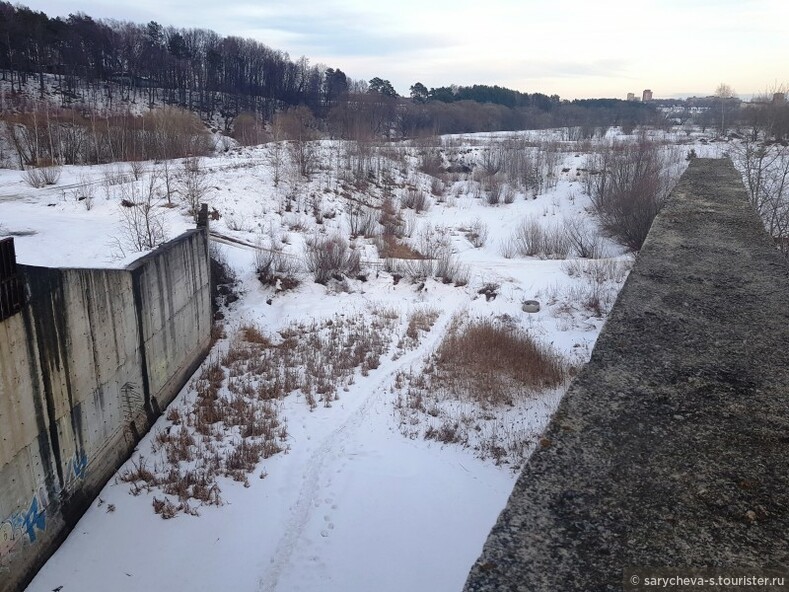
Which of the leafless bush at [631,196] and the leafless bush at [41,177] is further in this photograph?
the leafless bush at [631,196]

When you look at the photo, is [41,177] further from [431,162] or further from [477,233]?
[431,162]

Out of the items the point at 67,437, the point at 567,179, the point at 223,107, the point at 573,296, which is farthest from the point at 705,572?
the point at 223,107

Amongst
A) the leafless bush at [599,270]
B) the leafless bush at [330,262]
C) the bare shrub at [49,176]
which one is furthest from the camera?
the bare shrub at [49,176]

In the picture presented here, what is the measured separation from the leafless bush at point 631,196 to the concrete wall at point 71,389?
653 inches

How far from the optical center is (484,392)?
10109 millimetres

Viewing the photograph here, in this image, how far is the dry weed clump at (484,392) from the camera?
28.6 feet

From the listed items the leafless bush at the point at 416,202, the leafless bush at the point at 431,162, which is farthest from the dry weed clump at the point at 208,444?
the leafless bush at the point at 431,162

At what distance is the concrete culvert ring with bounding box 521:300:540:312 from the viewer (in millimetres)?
14820

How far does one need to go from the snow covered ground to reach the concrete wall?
36 centimetres

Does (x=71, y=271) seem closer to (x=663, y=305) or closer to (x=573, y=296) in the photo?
(x=663, y=305)

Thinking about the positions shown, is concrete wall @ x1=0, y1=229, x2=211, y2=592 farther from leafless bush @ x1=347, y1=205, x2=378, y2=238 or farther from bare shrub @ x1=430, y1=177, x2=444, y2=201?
bare shrub @ x1=430, y1=177, x2=444, y2=201

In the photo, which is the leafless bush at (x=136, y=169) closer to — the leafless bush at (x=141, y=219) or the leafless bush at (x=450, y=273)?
the leafless bush at (x=141, y=219)

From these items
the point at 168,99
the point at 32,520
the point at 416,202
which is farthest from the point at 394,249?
the point at 168,99

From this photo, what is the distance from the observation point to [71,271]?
6.70m
